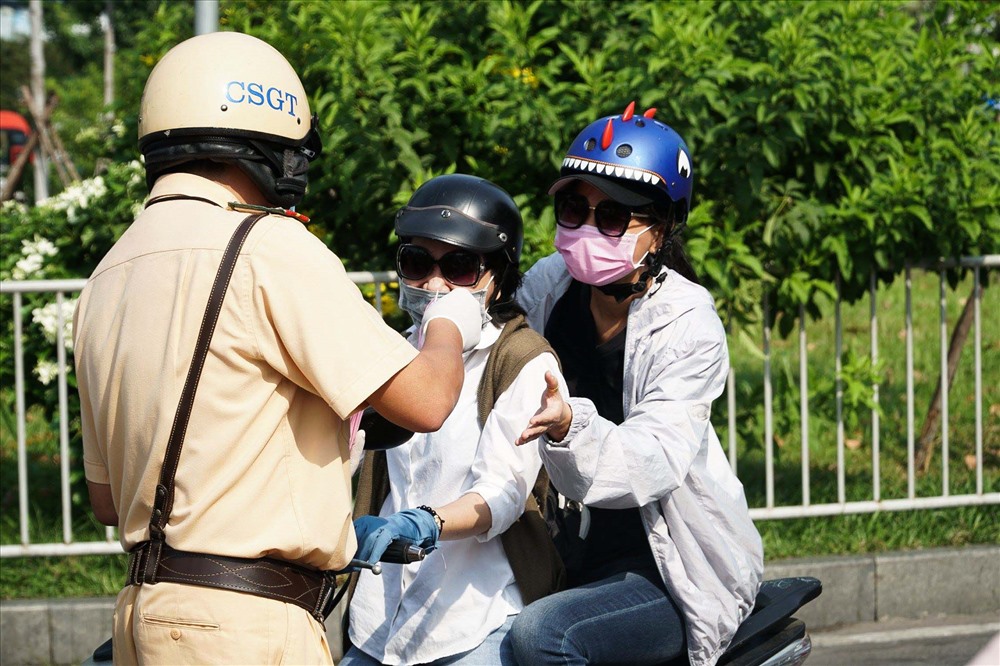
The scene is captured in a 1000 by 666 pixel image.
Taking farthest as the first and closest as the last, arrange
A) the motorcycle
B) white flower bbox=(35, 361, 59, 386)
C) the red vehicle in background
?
the red vehicle in background → white flower bbox=(35, 361, 59, 386) → the motorcycle

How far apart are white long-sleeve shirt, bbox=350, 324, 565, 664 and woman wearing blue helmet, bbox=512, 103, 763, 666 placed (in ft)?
0.42

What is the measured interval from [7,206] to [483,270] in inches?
162

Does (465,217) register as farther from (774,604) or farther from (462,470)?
(774,604)

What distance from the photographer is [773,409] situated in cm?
536

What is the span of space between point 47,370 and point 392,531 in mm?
3362

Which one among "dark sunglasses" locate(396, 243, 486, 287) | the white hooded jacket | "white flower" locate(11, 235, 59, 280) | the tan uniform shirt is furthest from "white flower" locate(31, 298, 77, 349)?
the tan uniform shirt

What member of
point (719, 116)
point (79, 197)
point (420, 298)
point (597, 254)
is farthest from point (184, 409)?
point (79, 197)

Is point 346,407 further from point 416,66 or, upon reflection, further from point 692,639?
point 416,66

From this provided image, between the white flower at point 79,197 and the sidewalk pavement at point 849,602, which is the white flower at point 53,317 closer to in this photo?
the white flower at point 79,197

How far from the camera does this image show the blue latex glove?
Result: 2.31m

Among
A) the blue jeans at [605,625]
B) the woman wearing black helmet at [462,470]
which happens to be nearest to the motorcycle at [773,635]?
the blue jeans at [605,625]

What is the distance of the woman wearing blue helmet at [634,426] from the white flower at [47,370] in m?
2.65

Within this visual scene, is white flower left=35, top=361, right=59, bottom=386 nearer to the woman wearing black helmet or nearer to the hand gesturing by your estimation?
the woman wearing black helmet

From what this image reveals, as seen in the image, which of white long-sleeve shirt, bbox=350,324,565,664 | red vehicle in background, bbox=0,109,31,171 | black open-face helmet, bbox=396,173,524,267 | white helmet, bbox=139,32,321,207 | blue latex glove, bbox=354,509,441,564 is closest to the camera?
white helmet, bbox=139,32,321,207
